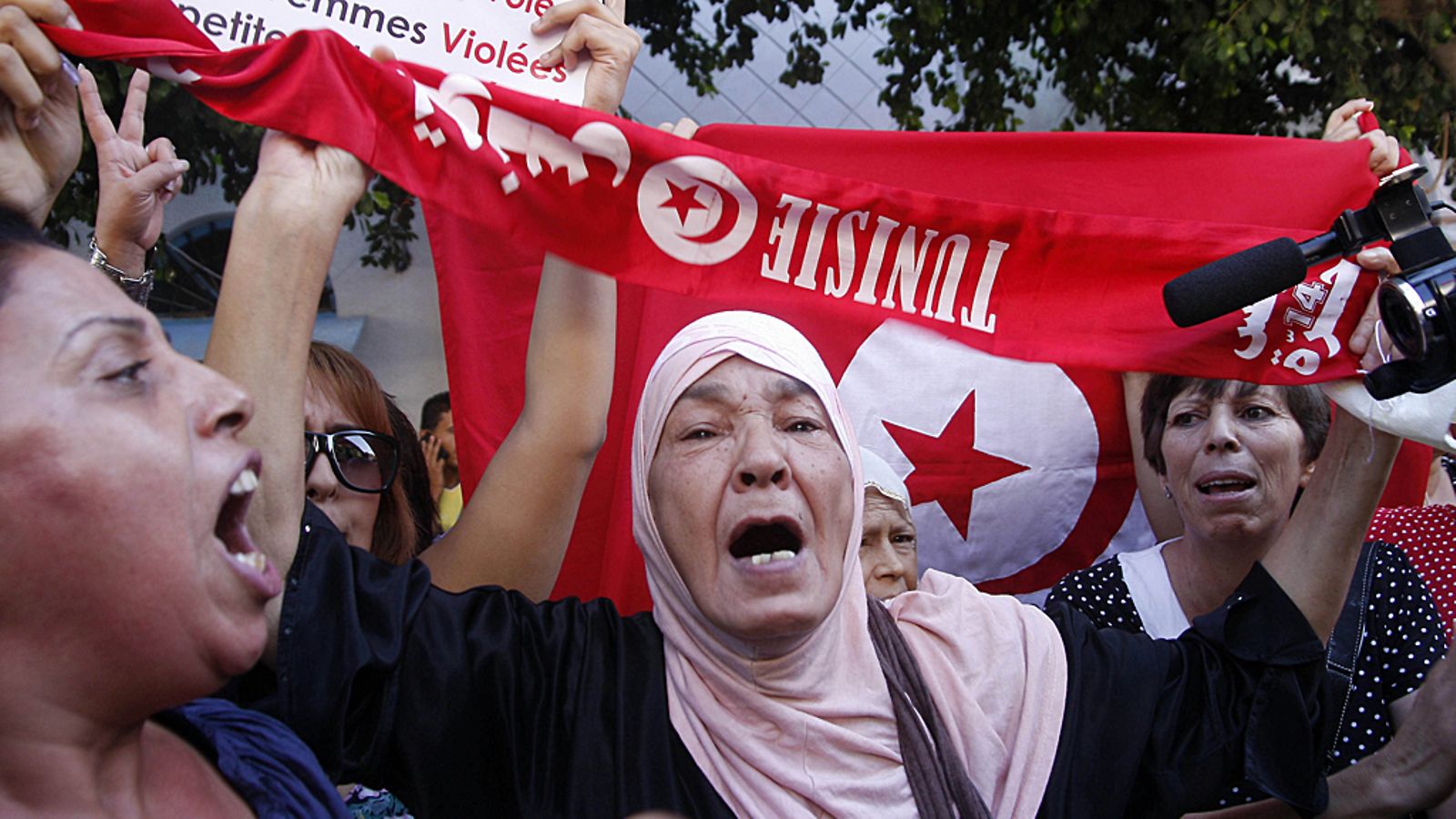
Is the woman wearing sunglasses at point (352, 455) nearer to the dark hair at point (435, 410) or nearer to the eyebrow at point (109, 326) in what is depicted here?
the eyebrow at point (109, 326)

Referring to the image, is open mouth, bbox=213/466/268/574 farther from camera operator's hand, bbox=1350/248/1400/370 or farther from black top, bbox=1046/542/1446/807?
black top, bbox=1046/542/1446/807

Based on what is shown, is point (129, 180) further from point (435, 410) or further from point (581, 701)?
point (435, 410)

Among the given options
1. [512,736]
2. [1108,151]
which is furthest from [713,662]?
[1108,151]

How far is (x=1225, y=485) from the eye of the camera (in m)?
2.70

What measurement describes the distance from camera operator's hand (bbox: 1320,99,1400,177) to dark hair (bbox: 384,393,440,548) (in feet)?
7.46

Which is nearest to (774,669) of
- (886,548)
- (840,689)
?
(840,689)

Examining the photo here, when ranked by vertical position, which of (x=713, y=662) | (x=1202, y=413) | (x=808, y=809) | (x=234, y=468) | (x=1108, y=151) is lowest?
(x=808, y=809)

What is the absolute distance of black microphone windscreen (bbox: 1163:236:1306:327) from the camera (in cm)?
190

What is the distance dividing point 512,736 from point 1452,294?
4.82 feet

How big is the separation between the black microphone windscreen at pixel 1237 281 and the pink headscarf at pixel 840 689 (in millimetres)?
550

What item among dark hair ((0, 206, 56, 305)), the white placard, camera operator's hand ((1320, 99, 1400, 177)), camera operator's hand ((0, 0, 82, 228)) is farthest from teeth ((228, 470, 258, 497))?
camera operator's hand ((1320, 99, 1400, 177))

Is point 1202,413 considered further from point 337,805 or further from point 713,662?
point 337,805

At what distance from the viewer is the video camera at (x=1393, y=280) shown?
5.69 feet

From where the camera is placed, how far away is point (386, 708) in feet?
5.25
